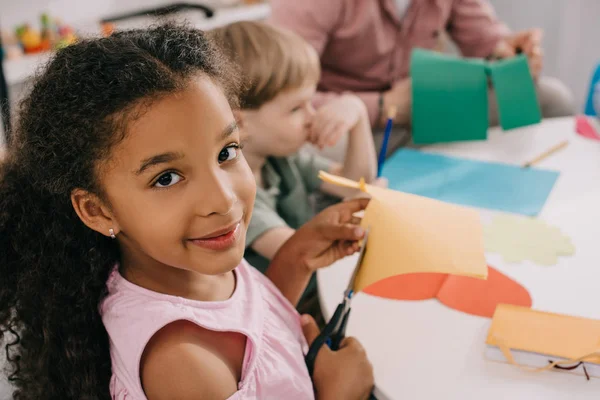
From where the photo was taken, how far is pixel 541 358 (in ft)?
2.20

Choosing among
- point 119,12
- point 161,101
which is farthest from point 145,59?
point 119,12

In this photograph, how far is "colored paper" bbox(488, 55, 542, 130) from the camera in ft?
4.09

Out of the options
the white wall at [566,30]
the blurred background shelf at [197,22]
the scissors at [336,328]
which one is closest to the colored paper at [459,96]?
the scissors at [336,328]

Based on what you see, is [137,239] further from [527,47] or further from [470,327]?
[527,47]

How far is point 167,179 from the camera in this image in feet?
1.89

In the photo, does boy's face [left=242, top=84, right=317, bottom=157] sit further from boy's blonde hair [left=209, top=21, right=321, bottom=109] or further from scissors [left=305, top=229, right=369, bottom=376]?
scissors [left=305, top=229, right=369, bottom=376]

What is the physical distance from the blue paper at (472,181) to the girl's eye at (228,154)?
1.64 ft

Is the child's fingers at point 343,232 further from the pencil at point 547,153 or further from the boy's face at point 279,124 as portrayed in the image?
the pencil at point 547,153

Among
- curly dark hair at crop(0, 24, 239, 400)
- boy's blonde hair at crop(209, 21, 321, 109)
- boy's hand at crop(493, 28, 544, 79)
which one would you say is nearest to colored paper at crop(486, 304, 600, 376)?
curly dark hair at crop(0, 24, 239, 400)

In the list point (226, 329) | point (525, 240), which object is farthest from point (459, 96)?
point (226, 329)

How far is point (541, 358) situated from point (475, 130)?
26.3 inches

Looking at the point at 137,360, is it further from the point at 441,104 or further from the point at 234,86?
the point at 441,104

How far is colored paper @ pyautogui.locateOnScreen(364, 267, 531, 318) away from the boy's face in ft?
1.20

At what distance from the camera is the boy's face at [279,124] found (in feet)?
3.48
